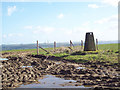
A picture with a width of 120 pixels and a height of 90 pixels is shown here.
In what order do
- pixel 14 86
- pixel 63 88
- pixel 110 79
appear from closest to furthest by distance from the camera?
pixel 63 88
pixel 14 86
pixel 110 79

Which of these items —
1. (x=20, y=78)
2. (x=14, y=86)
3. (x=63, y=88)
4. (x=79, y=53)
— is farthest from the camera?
(x=79, y=53)

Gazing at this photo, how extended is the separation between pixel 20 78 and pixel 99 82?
204 inches

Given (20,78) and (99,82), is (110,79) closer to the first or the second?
(99,82)

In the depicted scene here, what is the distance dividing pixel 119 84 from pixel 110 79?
1.21 meters

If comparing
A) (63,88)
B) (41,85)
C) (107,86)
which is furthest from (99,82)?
(41,85)

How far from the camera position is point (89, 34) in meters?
23.6

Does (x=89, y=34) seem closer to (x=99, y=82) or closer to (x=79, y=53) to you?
(x=79, y=53)

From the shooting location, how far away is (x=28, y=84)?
32.9 ft

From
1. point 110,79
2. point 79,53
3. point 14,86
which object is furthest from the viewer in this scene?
point 79,53

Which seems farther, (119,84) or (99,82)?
(99,82)

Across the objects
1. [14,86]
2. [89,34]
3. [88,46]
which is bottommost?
[14,86]

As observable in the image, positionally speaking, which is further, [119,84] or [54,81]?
[54,81]

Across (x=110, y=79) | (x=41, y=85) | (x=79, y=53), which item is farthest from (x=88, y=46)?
(x=41, y=85)

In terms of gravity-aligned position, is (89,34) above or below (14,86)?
above
